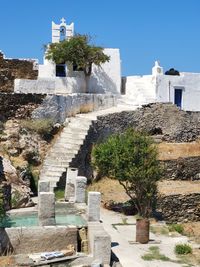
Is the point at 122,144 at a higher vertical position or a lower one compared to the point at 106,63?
lower

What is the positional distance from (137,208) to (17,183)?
4491mm

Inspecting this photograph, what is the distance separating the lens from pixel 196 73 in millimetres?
35938

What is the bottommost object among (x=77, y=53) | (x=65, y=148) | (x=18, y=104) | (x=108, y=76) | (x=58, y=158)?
(x=58, y=158)

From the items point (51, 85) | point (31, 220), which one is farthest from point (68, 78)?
point (31, 220)

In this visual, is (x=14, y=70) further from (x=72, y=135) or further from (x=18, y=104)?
(x=72, y=135)

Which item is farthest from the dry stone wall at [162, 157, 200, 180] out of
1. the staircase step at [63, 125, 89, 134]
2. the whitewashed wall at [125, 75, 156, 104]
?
the whitewashed wall at [125, 75, 156, 104]

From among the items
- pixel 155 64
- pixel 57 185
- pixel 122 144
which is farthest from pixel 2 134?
pixel 155 64

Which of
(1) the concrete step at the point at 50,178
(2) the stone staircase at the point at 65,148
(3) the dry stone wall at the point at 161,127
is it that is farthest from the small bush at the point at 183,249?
(3) the dry stone wall at the point at 161,127

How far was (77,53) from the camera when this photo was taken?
103ft

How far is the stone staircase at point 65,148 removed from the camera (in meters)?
22.2

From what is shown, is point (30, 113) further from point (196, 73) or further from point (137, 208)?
point (196, 73)

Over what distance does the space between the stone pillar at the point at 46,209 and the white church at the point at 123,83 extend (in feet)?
54.6

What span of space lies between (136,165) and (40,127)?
292 inches

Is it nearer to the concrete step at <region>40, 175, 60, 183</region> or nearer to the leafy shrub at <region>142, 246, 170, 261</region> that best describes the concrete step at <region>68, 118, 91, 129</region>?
the concrete step at <region>40, 175, 60, 183</region>
